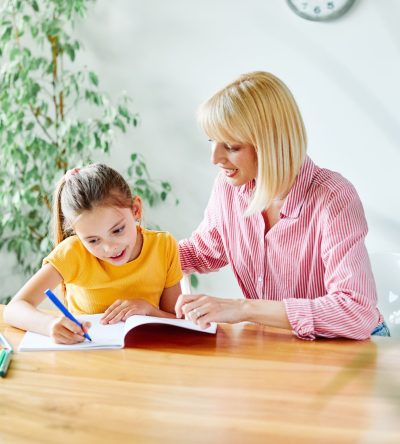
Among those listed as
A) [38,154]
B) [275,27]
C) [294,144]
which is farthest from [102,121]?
[294,144]

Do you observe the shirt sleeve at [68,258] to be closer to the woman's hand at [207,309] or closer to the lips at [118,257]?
the lips at [118,257]

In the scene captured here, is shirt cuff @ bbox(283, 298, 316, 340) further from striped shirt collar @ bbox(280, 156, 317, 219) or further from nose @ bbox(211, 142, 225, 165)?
nose @ bbox(211, 142, 225, 165)

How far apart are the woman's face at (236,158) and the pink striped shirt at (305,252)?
0.41ft

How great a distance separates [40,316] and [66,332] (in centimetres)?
11

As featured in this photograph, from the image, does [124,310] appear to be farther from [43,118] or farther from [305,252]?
[43,118]

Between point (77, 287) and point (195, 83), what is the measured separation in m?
1.58

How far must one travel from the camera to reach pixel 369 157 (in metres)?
2.83

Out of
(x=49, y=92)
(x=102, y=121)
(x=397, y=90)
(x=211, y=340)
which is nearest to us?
(x=211, y=340)

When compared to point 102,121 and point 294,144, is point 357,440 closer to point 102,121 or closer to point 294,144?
point 294,144

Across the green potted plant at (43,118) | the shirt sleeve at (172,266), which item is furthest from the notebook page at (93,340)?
the green potted plant at (43,118)

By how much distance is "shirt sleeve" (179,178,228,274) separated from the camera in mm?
1996

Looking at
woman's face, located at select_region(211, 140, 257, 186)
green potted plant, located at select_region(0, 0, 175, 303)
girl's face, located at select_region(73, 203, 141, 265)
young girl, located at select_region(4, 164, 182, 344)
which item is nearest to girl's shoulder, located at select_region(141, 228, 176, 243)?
young girl, located at select_region(4, 164, 182, 344)

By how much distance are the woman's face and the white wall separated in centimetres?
125

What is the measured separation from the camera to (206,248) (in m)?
2.02
